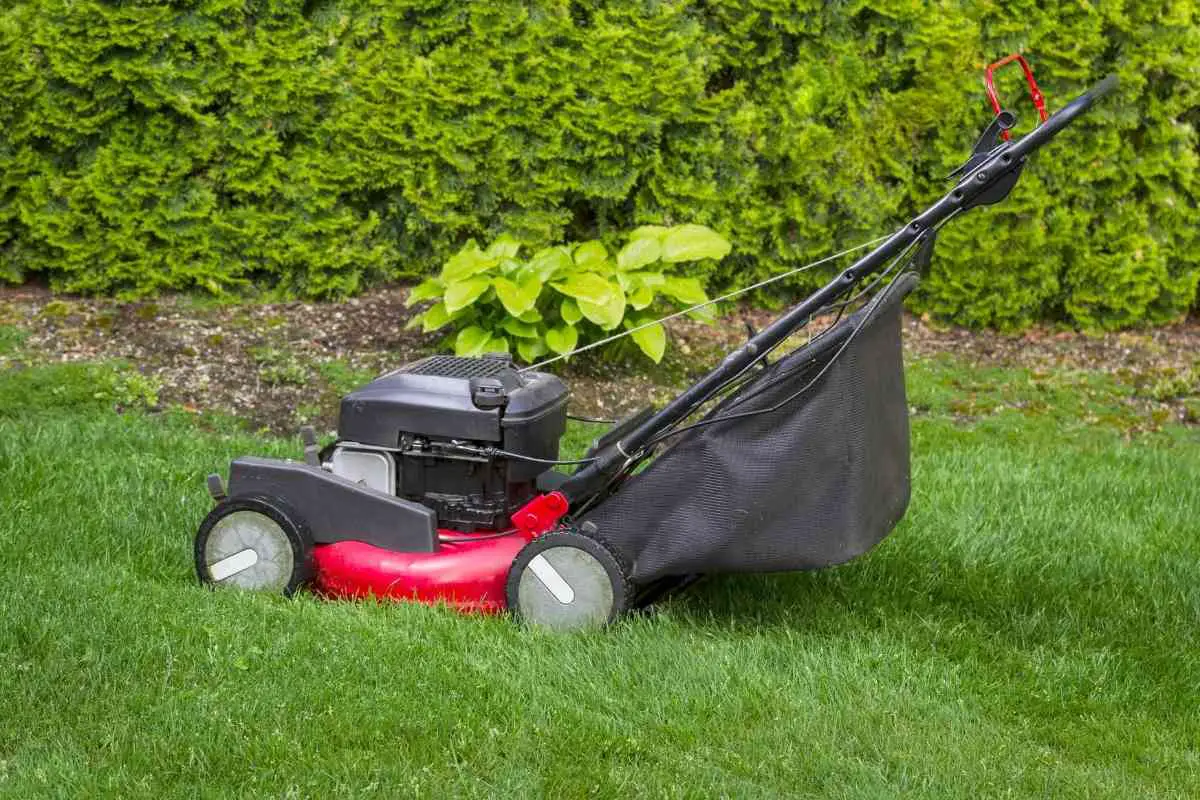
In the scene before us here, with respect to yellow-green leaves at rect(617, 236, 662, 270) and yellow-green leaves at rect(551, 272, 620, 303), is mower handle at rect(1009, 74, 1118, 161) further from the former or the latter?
yellow-green leaves at rect(617, 236, 662, 270)

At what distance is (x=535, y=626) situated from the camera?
379 centimetres

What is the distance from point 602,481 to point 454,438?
0.39 m

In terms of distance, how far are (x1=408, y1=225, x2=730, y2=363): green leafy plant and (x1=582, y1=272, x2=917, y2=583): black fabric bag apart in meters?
2.16

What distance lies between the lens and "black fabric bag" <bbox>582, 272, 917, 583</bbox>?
358 cm

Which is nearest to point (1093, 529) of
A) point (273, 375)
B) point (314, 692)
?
point (314, 692)

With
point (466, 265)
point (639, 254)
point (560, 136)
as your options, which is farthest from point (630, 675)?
point (560, 136)

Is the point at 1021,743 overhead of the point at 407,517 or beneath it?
beneath

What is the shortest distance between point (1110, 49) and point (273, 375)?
13.2 ft

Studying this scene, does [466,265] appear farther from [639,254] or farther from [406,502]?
[406,502]

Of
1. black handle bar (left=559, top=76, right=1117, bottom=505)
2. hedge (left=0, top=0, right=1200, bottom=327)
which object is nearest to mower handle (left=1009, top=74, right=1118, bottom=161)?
black handle bar (left=559, top=76, right=1117, bottom=505)

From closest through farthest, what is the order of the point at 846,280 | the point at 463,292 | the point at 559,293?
the point at 846,280
the point at 463,292
the point at 559,293

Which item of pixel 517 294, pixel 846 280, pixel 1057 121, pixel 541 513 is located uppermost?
pixel 1057 121

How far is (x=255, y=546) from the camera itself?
395cm

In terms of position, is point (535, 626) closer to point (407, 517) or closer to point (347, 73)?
point (407, 517)
